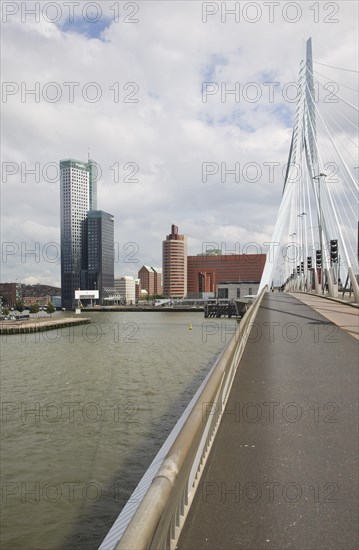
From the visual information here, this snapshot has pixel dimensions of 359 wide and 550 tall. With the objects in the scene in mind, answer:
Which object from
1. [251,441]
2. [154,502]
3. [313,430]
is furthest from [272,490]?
[154,502]

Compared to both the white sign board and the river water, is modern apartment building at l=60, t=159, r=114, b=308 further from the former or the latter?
the river water

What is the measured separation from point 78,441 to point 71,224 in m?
→ 176

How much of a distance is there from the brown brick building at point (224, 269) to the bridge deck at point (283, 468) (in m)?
158

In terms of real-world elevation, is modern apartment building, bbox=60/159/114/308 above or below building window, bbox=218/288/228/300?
above

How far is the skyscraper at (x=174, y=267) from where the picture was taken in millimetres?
192250

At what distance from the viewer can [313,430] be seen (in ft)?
18.4

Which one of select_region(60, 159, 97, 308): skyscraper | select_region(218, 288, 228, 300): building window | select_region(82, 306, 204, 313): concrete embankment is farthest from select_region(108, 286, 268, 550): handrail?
select_region(60, 159, 97, 308): skyscraper

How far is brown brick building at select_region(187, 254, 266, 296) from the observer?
559ft

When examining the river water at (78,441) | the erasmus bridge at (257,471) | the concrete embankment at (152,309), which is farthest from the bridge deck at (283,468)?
the concrete embankment at (152,309)

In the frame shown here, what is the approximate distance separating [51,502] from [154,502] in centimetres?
858

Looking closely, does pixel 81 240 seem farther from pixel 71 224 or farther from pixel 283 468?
pixel 283 468

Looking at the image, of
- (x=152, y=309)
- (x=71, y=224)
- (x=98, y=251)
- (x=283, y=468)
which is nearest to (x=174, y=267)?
(x=98, y=251)

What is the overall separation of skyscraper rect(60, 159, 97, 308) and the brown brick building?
50.8 m

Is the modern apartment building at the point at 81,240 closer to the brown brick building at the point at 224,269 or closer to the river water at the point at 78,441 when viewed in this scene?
the brown brick building at the point at 224,269
